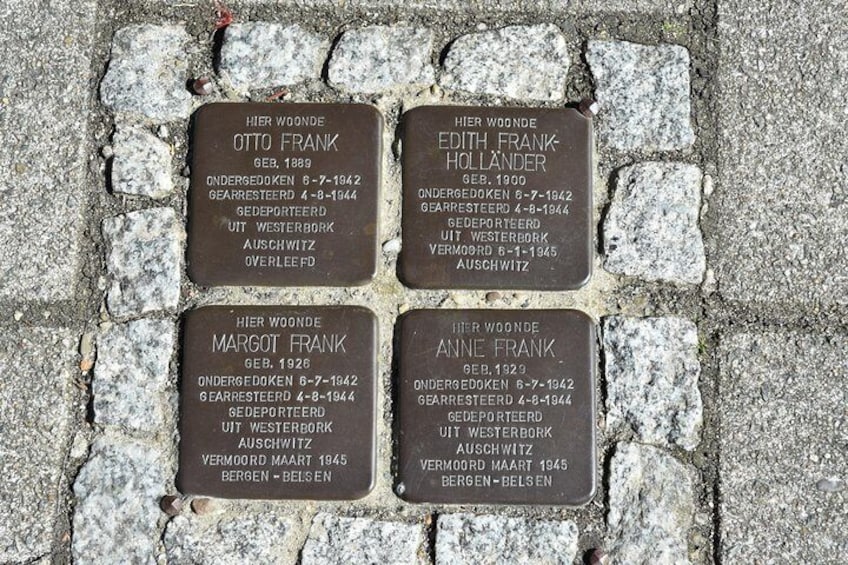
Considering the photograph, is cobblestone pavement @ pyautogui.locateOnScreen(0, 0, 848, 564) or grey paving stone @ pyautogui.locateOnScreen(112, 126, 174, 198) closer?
cobblestone pavement @ pyautogui.locateOnScreen(0, 0, 848, 564)

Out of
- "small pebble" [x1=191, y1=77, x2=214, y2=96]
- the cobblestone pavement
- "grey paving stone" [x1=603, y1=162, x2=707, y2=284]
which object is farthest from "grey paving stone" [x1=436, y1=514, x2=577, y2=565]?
"small pebble" [x1=191, y1=77, x2=214, y2=96]

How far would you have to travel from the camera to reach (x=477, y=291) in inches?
74.4

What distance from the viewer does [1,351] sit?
1893 millimetres

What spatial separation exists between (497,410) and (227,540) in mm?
691

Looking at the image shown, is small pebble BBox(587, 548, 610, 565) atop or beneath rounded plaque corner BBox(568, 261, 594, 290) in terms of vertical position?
beneath

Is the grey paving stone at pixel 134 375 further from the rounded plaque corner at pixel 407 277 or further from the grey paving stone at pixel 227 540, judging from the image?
the rounded plaque corner at pixel 407 277

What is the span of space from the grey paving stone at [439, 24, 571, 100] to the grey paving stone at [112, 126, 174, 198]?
0.72 meters

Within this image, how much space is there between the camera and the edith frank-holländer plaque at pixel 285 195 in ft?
6.07

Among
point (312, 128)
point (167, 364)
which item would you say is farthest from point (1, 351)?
point (312, 128)

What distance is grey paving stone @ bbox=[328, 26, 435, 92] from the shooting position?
6.44 ft

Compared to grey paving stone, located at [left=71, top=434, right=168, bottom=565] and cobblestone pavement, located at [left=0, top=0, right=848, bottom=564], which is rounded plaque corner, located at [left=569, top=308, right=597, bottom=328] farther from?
grey paving stone, located at [left=71, top=434, right=168, bottom=565]

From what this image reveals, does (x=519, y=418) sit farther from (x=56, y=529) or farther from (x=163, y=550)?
(x=56, y=529)

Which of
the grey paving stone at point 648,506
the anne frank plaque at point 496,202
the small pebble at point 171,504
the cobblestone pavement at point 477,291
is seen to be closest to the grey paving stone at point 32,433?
the cobblestone pavement at point 477,291

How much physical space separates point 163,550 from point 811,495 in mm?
1507
